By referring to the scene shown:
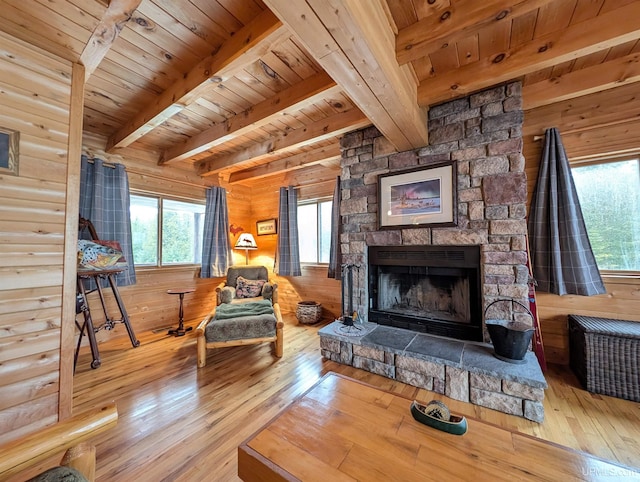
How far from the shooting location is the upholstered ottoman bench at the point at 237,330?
244 centimetres

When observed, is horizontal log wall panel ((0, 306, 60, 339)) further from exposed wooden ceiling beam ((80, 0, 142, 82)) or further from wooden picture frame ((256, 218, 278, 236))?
wooden picture frame ((256, 218, 278, 236))

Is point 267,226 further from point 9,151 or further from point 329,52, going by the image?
point 329,52

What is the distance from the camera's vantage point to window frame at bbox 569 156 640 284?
6.85ft

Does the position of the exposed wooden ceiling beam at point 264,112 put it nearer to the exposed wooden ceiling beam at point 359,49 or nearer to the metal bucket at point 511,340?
the exposed wooden ceiling beam at point 359,49

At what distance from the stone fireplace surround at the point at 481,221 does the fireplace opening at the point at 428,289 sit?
0.31ft

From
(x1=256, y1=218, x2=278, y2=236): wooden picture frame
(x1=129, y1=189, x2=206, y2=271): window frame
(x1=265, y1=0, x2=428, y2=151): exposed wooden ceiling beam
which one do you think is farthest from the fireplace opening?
(x1=129, y1=189, x2=206, y2=271): window frame

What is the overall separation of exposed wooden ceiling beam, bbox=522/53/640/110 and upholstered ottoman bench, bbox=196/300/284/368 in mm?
3104

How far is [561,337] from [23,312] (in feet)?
13.3

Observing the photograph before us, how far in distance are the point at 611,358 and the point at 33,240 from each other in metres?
3.96

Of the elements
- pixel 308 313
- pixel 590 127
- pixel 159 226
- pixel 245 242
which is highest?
pixel 590 127

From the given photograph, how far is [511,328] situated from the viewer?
5.90ft

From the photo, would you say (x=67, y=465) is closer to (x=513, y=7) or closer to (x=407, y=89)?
(x=407, y=89)

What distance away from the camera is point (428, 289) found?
261 centimetres

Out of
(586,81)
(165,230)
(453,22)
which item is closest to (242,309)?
(165,230)
